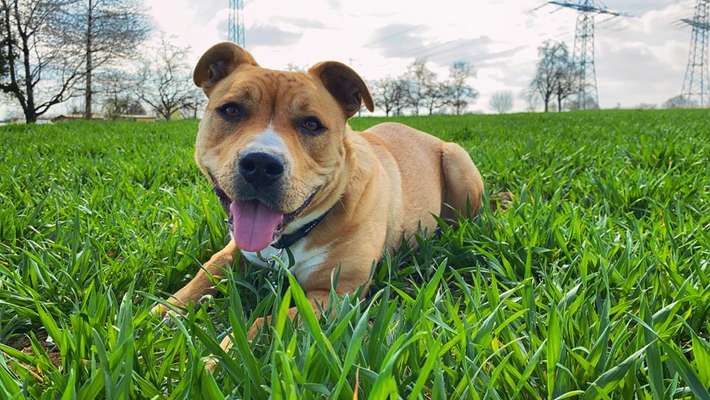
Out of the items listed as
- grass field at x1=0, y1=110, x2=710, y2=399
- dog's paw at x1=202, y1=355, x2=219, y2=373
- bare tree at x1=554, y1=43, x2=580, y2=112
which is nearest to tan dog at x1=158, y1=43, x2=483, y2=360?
grass field at x1=0, y1=110, x2=710, y2=399

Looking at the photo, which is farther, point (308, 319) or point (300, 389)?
point (308, 319)

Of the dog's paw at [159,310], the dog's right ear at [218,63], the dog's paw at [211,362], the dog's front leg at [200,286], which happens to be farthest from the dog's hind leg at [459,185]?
the dog's paw at [211,362]

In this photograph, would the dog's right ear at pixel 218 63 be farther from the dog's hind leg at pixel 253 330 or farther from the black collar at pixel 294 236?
the dog's hind leg at pixel 253 330

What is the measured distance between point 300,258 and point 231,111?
86 cm

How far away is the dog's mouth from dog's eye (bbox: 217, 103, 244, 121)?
0.49 meters

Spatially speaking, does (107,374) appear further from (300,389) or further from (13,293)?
(13,293)

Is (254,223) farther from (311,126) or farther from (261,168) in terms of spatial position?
(311,126)

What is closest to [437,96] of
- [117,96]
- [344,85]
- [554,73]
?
[554,73]

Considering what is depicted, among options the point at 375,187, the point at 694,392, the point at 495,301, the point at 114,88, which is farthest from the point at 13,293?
the point at 114,88

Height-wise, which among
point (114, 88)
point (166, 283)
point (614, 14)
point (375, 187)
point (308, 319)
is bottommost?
point (166, 283)

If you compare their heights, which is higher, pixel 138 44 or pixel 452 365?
pixel 138 44

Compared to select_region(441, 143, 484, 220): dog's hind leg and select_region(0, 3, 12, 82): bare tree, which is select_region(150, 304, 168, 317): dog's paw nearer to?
select_region(441, 143, 484, 220): dog's hind leg

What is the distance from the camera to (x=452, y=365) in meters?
1.57

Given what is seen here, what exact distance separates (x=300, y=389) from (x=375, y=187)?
1.83 metres
